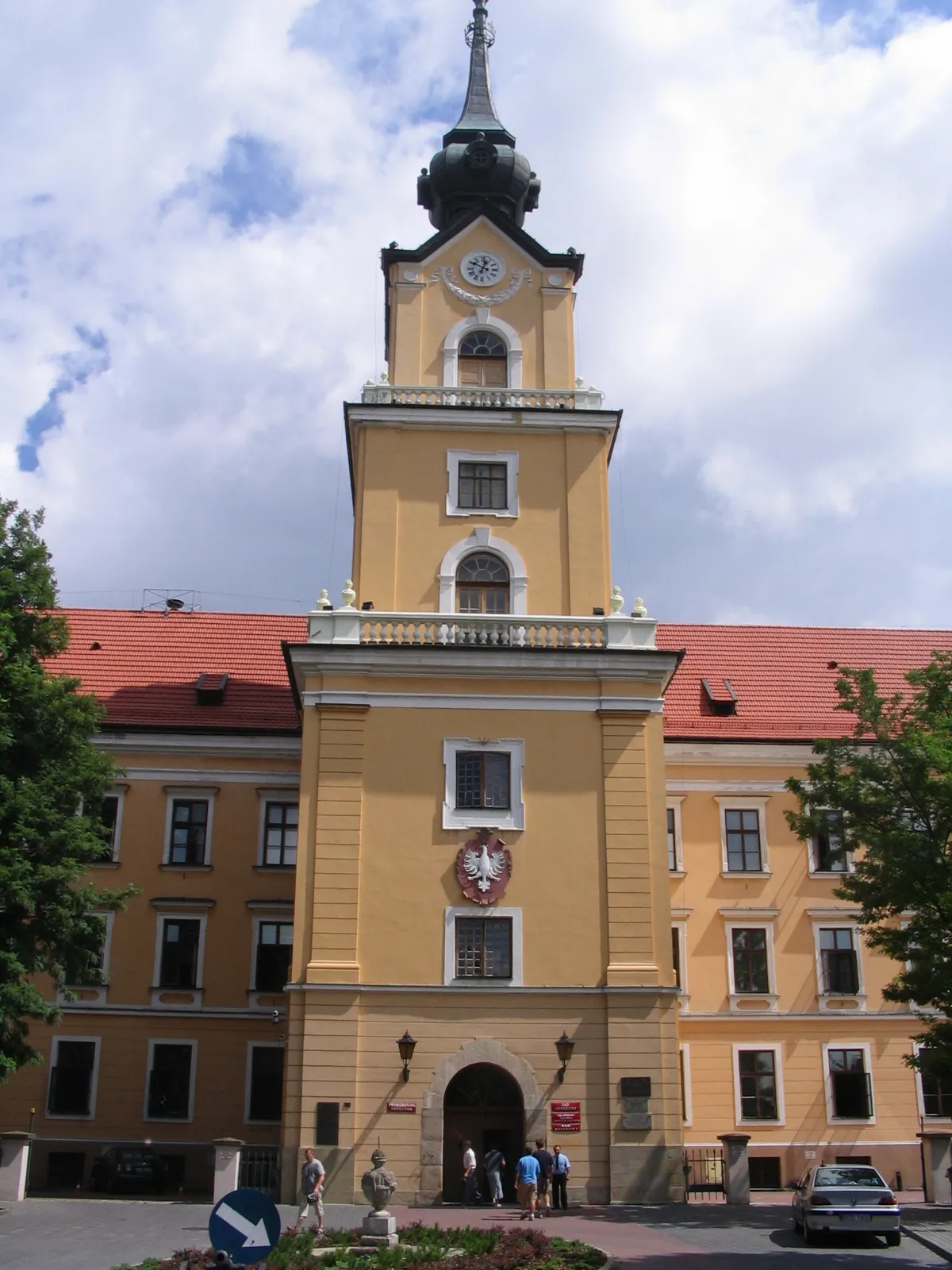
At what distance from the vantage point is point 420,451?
30547mm

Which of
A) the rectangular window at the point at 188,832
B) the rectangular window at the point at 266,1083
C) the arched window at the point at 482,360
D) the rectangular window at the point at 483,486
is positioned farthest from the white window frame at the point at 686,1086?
the arched window at the point at 482,360

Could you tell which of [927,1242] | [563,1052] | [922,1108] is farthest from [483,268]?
[927,1242]

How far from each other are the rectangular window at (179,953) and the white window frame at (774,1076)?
13100 mm

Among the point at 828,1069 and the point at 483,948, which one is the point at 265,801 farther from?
the point at 828,1069


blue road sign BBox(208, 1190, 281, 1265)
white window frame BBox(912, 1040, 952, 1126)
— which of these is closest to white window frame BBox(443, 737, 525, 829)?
white window frame BBox(912, 1040, 952, 1126)

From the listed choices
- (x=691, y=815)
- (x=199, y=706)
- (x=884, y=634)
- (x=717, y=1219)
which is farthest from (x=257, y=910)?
(x=884, y=634)

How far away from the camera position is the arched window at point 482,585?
29578mm

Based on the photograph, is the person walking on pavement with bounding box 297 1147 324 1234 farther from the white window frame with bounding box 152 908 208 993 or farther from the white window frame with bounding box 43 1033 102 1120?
the white window frame with bounding box 43 1033 102 1120

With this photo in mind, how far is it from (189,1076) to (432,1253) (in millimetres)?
16227

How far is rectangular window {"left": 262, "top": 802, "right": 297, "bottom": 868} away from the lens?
3309 cm

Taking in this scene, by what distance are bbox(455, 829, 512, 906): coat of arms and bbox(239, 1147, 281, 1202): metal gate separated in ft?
19.9

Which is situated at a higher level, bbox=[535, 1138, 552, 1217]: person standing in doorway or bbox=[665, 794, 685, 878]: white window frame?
bbox=[665, 794, 685, 878]: white window frame

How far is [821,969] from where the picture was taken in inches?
1282

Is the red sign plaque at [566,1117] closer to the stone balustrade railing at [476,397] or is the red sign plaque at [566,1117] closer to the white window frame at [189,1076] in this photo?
the white window frame at [189,1076]
